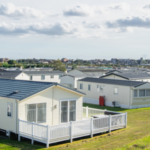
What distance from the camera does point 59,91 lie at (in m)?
16.5

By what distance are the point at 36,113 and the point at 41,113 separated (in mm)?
367

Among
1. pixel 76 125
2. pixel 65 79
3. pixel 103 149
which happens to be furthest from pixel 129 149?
pixel 65 79

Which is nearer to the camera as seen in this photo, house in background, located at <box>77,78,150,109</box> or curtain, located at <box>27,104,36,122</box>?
curtain, located at <box>27,104,36,122</box>

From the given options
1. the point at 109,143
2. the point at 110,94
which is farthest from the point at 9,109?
the point at 110,94

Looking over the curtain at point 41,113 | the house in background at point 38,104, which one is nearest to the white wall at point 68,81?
the house in background at point 38,104

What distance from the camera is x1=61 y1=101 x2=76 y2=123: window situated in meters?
16.7

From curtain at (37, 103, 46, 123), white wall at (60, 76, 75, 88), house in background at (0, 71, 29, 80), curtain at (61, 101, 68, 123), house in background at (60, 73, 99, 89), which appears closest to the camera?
curtain at (37, 103, 46, 123)

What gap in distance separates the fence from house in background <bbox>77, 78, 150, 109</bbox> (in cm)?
1241

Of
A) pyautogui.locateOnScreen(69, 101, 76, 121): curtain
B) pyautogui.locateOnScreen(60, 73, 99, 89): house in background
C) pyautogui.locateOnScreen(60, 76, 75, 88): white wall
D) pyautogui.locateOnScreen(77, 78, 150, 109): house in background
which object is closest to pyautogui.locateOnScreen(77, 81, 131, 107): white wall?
pyautogui.locateOnScreen(77, 78, 150, 109): house in background

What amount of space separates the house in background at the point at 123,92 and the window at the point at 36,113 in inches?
599

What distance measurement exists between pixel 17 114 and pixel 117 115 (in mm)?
6962

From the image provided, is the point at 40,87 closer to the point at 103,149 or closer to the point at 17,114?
the point at 17,114

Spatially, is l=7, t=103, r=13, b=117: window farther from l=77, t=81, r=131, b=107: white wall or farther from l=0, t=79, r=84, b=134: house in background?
l=77, t=81, r=131, b=107: white wall

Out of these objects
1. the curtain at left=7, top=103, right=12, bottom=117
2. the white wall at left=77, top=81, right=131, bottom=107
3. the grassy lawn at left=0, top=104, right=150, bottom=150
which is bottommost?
the grassy lawn at left=0, top=104, right=150, bottom=150
